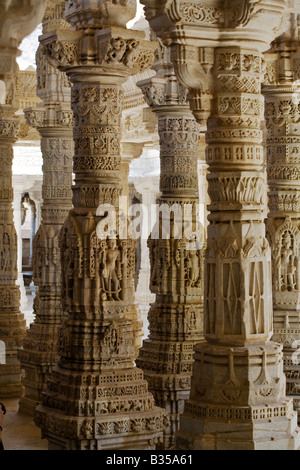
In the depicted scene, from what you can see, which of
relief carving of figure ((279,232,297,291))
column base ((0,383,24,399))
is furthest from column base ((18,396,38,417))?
relief carving of figure ((279,232,297,291))

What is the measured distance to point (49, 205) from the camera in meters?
14.1

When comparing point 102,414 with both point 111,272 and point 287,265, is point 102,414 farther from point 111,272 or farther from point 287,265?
point 287,265

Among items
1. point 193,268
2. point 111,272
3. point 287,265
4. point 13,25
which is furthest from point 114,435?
point 13,25

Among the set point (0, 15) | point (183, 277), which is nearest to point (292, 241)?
point (183, 277)

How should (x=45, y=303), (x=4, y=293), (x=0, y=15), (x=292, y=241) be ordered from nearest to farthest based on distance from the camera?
(x=0, y=15), (x=292, y=241), (x=45, y=303), (x=4, y=293)

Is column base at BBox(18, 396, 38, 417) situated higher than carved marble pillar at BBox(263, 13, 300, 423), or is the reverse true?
carved marble pillar at BBox(263, 13, 300, 423)

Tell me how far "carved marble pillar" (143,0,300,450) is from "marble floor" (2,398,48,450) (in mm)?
3210

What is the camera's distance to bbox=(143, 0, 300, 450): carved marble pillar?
8.39 meters

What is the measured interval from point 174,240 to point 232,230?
4112 millimetres

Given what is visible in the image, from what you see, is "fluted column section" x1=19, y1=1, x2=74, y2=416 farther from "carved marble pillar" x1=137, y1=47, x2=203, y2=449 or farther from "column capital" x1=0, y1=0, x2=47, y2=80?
"column capital" x1=0, y1=0, x2=47, y2=80

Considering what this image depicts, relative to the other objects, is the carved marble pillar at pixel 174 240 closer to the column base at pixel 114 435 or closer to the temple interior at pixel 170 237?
the temple interior at pixel 170 237

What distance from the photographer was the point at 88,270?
1017 centimetres

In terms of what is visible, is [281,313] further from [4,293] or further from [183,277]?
[4,293]

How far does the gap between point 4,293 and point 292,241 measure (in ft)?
18.9
